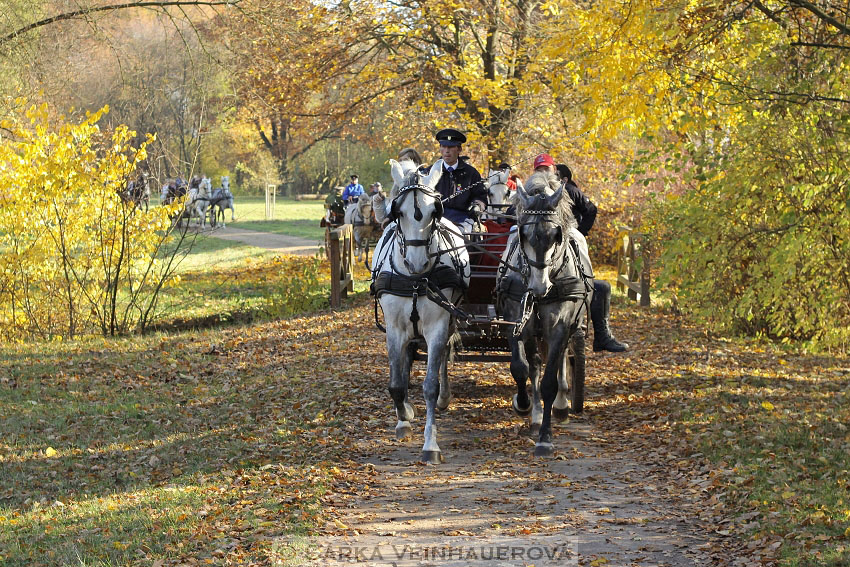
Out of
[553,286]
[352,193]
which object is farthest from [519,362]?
[352,193]

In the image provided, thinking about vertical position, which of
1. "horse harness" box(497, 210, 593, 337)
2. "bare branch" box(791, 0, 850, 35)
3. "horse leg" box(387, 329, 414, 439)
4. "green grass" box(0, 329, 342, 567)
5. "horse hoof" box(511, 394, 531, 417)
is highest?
"bare branch" box(791, 0, 850, 35)

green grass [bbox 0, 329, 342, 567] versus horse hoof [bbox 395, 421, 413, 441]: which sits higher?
horse hoof [bbox 395, 421, 413, 441]

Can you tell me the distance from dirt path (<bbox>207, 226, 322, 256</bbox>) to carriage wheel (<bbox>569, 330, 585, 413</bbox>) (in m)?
19.6

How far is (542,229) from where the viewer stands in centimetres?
791

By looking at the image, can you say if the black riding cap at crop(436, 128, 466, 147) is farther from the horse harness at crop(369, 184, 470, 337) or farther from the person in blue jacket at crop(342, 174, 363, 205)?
the person in blue jacket at crop(342, 174, 363, 205)

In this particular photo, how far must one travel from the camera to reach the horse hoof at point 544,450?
27.0 feet

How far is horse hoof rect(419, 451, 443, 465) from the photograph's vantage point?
802 cm

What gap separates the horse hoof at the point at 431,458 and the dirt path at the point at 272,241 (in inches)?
830

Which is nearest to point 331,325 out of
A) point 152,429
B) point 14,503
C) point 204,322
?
point 204,322

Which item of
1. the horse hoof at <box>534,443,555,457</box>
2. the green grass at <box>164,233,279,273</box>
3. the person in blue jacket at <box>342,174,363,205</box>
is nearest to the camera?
the horse hoof at <box>534,443,555,457</box>

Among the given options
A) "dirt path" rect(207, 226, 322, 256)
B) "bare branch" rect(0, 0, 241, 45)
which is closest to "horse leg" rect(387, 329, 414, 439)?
"bare branch" rect(0, 0, 241, 45)

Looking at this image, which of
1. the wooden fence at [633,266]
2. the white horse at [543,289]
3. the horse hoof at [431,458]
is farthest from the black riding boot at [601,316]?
the wooden fence at [633,266]

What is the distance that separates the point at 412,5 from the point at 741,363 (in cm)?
1014

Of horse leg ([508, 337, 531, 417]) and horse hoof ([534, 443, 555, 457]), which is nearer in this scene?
horse hoof ([534, 443, 555, 457])
